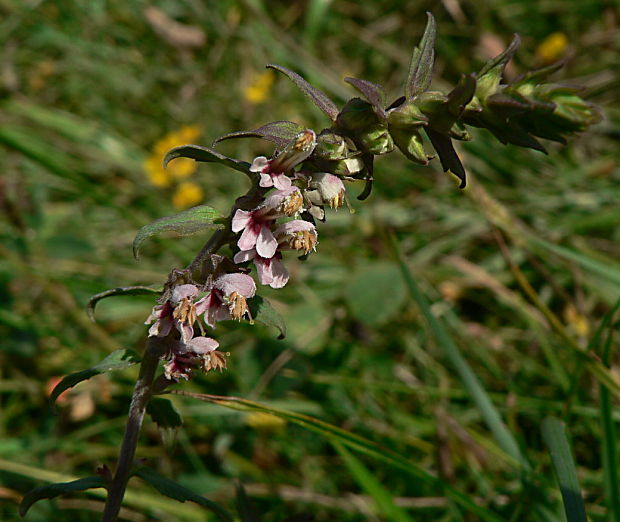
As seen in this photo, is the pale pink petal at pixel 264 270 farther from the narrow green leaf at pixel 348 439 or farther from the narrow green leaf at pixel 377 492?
the narrow green leaf at pixel 377 492

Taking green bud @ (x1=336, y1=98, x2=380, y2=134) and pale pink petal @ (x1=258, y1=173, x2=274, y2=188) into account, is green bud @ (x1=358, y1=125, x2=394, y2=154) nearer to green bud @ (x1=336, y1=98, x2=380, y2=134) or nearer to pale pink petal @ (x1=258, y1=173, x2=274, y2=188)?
green bud @ (x1=336, y1=98, x2=380, y2=134)

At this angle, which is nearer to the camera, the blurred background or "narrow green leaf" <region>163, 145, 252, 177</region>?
"narrow green leaf" <region>163, 145, 252, 177</region>

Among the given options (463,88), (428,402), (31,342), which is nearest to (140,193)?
(31,342)

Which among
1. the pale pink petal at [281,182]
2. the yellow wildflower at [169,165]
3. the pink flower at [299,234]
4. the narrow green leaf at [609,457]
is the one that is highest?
the yellow wildflower at [169,165]

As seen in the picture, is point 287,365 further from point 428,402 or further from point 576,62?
point 576,62

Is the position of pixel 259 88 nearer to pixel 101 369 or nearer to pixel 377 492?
pixel 377 492

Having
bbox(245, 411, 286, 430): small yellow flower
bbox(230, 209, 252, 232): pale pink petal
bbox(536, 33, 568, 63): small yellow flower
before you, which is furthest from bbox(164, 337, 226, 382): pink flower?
bbox(536, 33, 568, 63): small yellow flower

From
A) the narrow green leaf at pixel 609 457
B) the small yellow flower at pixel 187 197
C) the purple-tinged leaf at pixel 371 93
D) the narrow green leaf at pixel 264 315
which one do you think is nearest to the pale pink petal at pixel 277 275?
the narrow green leaf at pixel 264 315
